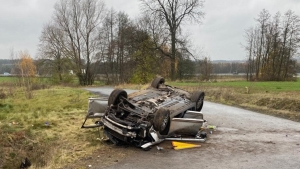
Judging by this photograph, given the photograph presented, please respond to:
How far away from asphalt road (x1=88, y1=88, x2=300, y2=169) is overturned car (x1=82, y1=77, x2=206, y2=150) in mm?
383

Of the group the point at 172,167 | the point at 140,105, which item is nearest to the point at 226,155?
the point at 172,167

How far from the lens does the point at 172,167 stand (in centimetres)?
621

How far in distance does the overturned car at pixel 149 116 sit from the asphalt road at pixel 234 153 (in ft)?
1.26

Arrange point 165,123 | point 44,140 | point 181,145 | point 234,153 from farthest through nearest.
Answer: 1. point 44,140
2. point 181,145
3. point 165,123
4. point 234,153

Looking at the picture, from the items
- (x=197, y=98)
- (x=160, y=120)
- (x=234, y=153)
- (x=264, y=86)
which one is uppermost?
(x=197, y=98)

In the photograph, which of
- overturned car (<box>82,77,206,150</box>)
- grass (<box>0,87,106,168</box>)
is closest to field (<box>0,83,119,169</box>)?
grass (<box>0,87,106,168</box>)

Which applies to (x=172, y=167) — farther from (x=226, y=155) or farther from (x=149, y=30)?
(x=149, y=30)

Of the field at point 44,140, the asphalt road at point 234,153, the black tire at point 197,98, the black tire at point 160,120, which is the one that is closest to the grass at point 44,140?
the field at point 44,140

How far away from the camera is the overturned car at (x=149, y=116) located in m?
7.46

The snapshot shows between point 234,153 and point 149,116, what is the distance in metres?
2.27

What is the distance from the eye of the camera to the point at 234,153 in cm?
728

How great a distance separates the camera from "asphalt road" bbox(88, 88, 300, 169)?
6.37m

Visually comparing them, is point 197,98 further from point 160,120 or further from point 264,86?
point 264,86

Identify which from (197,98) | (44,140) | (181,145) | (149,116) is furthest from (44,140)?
(197,98)
